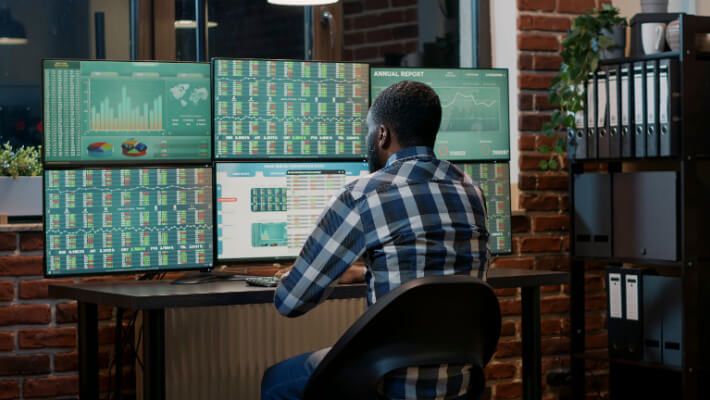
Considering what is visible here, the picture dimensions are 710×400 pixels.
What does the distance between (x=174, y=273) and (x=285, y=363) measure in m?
1.10

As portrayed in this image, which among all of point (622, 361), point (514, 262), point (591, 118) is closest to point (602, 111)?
point (591, 118)

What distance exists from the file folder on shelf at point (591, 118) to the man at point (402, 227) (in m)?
1.69

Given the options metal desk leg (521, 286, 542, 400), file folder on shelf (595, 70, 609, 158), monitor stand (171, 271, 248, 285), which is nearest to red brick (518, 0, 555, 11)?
file folder on shelf (595, 70, 609, 158)

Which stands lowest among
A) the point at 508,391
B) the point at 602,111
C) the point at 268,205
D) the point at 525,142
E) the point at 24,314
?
the point at 508,391

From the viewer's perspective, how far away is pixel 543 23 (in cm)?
437

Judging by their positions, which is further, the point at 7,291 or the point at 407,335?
the point at 7,291

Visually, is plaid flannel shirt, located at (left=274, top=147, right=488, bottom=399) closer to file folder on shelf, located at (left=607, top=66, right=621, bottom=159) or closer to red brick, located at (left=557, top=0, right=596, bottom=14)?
file folder on shelf, located at (left=607, top=66, right=621, bottom=159)

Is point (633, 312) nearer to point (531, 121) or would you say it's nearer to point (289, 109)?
point (531, 121)

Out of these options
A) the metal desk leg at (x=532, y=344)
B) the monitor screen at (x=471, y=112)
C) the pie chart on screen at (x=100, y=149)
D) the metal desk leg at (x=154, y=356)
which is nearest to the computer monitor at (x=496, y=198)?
the monitor screen at (x=471, y=112)

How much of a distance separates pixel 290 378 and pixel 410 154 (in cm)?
63

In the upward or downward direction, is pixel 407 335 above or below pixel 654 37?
below

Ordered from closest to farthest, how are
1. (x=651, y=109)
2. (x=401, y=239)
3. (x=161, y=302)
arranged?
1. (x=401, y=239)
2. (x=161, y=302)
3. (x=651, y=109)

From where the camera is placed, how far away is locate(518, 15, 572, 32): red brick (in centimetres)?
433

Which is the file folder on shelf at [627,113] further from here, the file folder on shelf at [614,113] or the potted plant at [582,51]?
the potted plant at [582,51]
